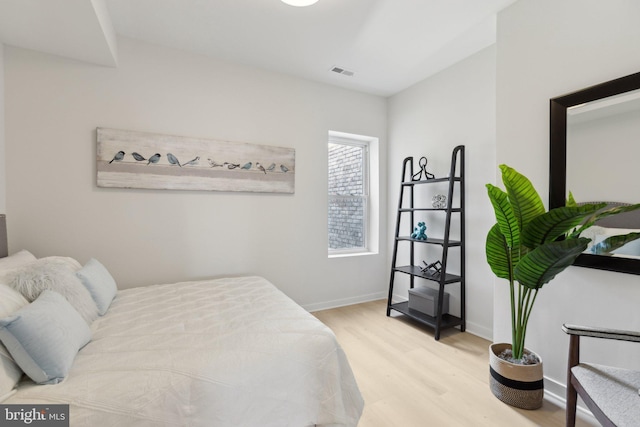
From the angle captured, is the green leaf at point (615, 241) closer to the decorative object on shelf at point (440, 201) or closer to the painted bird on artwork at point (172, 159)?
the decorative object on shelf at point (440, 201)

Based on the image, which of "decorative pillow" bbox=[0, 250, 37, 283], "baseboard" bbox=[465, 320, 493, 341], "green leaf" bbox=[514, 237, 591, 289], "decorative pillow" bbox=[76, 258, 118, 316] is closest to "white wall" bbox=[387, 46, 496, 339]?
"baseboard" bbox=[465, 320, 493, 341]

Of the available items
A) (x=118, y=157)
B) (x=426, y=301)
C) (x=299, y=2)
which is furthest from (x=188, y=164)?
(x=426, y=301)

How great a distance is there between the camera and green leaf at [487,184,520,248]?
1.63 m

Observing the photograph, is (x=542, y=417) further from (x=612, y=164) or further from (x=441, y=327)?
(x=612, y=164)

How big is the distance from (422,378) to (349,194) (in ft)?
7.70

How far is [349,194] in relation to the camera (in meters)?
3.88

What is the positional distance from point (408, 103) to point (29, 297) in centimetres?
381

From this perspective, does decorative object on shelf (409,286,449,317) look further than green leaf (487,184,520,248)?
Yes

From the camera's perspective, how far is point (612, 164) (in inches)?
64.3

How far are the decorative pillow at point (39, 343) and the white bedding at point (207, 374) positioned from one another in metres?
0.05

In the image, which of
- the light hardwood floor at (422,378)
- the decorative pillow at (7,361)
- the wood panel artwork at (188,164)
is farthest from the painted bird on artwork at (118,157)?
the light hardwood floor at (422,378)

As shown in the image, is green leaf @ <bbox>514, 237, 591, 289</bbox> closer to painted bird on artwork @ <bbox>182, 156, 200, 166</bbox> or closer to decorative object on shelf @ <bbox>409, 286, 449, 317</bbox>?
decorative object on shelf @ <bbox>409, 286, 449, 317</bbox>

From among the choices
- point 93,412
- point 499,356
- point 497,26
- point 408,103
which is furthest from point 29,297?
point 408,103

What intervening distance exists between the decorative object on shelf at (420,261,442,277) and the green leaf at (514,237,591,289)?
1.38 meters
